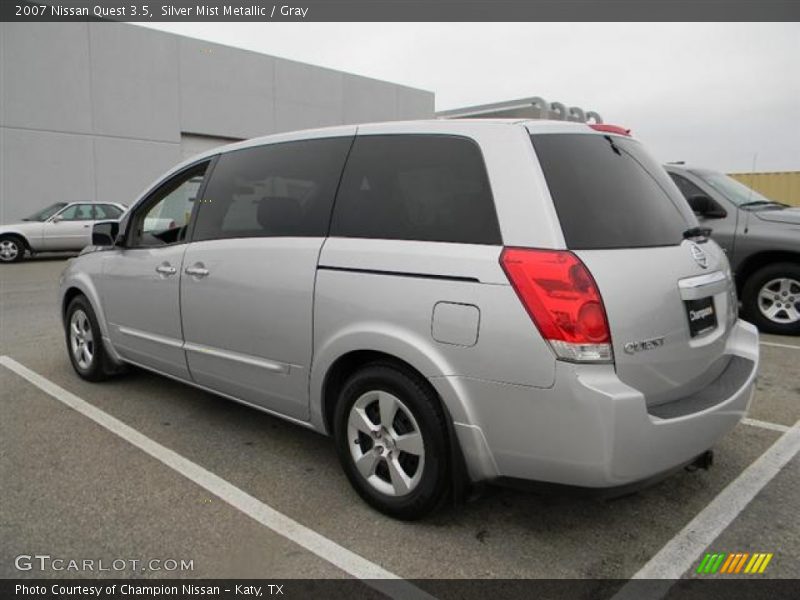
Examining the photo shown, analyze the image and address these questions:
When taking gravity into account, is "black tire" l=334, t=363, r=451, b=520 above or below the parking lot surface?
above

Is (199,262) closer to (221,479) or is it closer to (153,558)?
(221,479)

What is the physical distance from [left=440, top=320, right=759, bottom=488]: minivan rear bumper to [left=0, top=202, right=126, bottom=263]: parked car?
15.2 m

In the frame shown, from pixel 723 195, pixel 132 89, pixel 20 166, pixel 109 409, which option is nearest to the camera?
pixel 109 409

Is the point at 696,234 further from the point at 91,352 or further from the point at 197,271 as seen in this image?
the point at 91,352

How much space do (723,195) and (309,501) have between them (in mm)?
5998

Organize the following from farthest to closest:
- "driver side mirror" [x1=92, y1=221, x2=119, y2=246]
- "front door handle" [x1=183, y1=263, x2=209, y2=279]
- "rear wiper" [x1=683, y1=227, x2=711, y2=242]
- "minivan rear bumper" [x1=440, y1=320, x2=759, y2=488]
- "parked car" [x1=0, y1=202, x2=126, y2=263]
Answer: "parked car" [x1=0, y1=202, x2=126, y2=263] < "driver side mirror" [x1=92, y1=221, x2=119, y2=246] < "front door handle" [x1=183, y1=263, x2=209, y2=279] < "rear wiper" [x1=683, y1=227, x2=711, y2=242] < "minivan rear bumper" [x1=440, y1=320, x2=759, y2=488]

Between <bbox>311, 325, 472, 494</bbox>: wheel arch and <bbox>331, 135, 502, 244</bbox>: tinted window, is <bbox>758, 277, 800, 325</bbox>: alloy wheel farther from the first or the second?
<bbox>311, 325, 472, 494</bbox>: wheel arch

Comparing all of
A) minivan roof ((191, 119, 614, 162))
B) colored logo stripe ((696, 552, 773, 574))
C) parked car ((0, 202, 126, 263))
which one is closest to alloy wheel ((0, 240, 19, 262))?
parked car ((0, 202, 126, 263))

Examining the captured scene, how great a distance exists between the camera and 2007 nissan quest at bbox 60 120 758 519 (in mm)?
2277

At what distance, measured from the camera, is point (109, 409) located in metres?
A: 4.27

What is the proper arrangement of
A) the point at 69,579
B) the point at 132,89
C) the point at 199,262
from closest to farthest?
the point at 69,579
the point at 199,262
the point at 132,89

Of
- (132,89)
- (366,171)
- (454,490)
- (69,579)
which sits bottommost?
(69,579)

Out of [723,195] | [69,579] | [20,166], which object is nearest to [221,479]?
[69,579]
